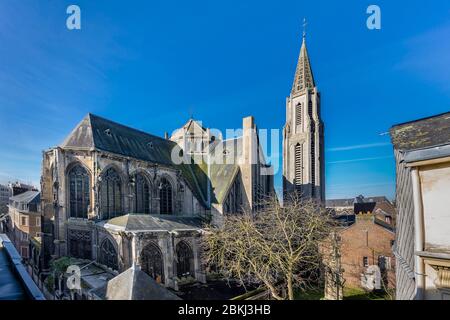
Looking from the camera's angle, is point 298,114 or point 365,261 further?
point 298,114

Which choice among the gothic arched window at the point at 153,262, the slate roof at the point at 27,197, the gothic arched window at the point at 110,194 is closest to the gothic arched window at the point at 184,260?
the gothic arched window at the point at 153,262

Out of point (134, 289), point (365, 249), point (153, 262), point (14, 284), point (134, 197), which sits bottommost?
point (365, 249)

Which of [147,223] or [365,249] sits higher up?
[147,223]

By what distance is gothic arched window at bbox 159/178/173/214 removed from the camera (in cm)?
2148

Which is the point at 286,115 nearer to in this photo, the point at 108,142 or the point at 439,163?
the point at 108,142

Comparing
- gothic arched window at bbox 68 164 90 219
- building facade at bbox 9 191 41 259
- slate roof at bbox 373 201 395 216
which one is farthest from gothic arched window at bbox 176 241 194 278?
slate roof at bbox 373 201 395 216

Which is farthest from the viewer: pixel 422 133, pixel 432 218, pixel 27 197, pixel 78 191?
pixel 27 197

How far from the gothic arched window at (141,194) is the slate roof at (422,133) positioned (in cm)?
1843

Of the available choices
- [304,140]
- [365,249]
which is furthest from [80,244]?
[304,140]

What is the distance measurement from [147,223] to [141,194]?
5238 mm

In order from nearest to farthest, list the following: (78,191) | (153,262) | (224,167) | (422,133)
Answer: (422,133) < (153,262) < (78,191) < (224,167)

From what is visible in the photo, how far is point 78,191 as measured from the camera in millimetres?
16547

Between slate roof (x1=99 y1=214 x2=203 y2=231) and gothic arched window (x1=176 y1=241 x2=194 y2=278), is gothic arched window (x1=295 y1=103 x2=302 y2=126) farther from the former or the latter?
gothic arched window (x1=176 y1=241 x2=194 y2=278)

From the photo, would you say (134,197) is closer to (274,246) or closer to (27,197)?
(274,246)
